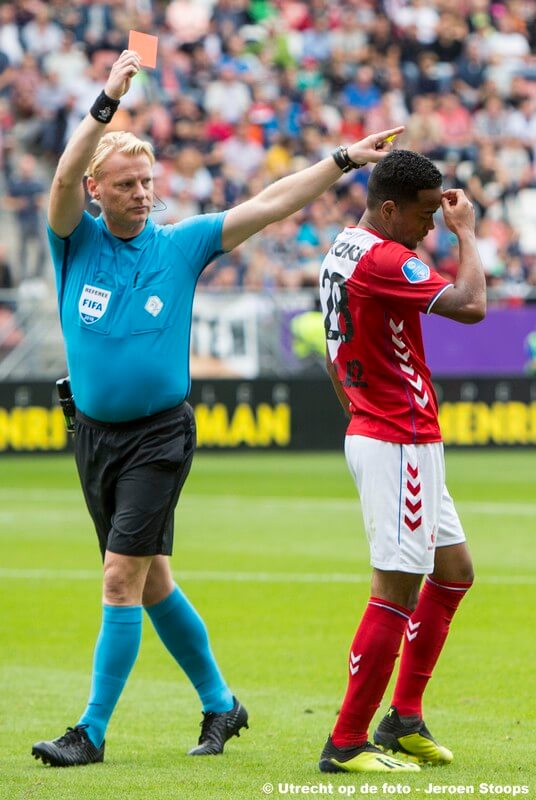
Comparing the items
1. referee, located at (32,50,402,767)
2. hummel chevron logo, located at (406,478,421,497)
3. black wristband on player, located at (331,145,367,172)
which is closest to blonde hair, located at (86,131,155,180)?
referee, located at (32,50,402,767)

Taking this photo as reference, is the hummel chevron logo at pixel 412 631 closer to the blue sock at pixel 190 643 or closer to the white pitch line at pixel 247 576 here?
the blue sock at pixel 190 643

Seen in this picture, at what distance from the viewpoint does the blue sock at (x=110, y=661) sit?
5.72 metres

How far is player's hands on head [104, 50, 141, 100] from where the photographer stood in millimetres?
5504

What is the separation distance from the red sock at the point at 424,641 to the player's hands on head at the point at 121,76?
221 cm

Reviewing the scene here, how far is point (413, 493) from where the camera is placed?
5.38 metres

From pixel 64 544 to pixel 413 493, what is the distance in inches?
320

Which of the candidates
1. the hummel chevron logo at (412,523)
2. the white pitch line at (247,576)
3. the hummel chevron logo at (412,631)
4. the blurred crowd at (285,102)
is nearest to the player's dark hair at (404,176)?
the hummel chevron logo at (412,523)

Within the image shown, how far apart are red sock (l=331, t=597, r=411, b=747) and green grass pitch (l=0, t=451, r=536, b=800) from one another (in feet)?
0.57

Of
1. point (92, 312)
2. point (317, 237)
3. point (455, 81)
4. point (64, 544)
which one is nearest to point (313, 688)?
point (92, 312)

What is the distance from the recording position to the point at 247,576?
36.8 ft

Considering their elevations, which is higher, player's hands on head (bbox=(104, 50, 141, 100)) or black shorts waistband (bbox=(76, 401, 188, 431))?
player's hands on head (bbox=(104, 50, 141, 100))

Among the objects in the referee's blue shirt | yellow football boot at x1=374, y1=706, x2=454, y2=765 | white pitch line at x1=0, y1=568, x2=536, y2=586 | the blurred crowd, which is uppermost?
the blurred crowd

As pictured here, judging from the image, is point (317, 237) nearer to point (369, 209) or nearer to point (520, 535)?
point (520, 535)

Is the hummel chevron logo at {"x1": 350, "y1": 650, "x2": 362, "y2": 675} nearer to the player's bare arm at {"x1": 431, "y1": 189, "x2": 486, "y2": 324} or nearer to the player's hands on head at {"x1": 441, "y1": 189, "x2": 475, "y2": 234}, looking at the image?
the player's bare arm at {"x1": 431, "y1": 189, "x2": 486, "y2": 324}
